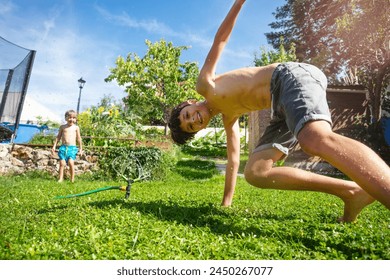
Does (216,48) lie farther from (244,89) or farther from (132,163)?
(132,163)

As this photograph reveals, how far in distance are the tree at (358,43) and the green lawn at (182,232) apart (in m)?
4.84

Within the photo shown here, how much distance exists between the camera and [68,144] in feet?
20.1

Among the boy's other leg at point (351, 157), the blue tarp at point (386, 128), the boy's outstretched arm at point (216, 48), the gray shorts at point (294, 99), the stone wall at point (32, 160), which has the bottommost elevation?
the stone wall at point (32, 160)

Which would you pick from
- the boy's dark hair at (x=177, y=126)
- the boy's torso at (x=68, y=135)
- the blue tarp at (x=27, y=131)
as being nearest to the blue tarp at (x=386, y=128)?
the boy's dark hair at (x=177, y=126)

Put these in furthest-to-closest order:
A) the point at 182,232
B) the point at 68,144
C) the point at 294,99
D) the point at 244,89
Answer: the point at 68,144, the point at 244,89, the point at 182,232, the point at 294,99

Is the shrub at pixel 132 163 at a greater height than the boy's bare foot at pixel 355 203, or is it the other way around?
the boy's bare foot at pixel 355 203

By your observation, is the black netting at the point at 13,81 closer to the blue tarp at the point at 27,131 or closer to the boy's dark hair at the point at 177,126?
the boy's dark hair at the point at 177,126

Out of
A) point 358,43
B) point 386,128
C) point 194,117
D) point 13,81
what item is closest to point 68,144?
point 13,81

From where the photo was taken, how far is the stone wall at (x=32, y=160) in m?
6.27

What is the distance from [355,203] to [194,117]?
4.38 ft

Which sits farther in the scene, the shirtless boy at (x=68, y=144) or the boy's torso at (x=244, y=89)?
the shirtless boy at (x=68, y=144)

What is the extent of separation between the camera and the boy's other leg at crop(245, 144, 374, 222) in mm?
2207

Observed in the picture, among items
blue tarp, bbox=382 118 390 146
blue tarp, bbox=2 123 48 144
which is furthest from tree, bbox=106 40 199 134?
blue tarp, bbox=382 118 390 146

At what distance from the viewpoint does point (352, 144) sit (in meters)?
1.62
